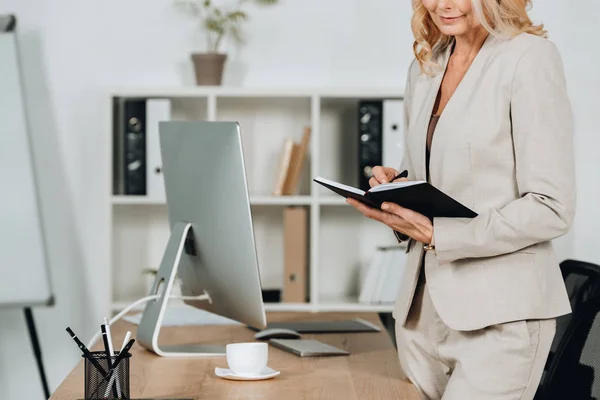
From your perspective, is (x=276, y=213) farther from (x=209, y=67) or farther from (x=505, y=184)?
(x=505, y=184)

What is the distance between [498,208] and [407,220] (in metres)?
0.17

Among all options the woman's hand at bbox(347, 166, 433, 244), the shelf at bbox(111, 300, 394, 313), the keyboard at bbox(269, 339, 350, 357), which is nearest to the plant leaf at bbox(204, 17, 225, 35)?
the shelf at bbox(111, 300, 394, 313)

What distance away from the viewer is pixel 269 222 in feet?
11.3

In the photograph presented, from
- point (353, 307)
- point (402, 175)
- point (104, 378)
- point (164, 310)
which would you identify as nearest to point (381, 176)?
point (402, 175)

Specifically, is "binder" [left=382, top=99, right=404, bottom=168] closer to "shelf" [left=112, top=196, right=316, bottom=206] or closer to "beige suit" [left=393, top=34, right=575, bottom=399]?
"shelf" [left=112, top=196, right=316, bottom=206]

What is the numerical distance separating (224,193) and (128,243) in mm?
1707

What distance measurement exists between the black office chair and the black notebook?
1.68ft

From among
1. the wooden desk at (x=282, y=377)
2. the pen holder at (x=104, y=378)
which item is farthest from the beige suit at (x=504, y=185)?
the pen holder at (x=104, y=378)

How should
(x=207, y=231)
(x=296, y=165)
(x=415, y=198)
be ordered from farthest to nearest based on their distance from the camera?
(x=296, y=165), (x=207, y=231), (x=415, y=198)

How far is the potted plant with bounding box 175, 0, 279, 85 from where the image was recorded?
321 cm

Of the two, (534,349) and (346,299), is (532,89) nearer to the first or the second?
(534,349)

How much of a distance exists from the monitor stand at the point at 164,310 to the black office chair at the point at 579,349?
789mm

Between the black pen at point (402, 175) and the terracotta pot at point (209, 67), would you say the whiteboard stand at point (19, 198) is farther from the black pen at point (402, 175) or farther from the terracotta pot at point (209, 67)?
the black pen at point (402, 175)

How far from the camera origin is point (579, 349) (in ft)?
6.21
